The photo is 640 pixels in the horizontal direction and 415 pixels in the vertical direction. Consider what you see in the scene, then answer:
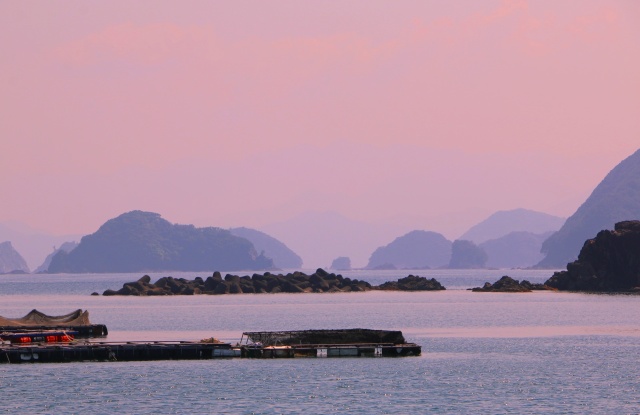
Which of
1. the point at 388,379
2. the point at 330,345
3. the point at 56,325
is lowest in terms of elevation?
the point at 388,379

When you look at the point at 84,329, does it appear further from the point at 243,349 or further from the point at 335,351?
the point at 335,351

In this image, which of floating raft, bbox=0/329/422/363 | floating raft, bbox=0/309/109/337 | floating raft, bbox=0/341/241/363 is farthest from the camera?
floating raft, bbox=0/309/109/337

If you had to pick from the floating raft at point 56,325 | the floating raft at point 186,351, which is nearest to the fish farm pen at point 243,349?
the floating raft at point 186,351

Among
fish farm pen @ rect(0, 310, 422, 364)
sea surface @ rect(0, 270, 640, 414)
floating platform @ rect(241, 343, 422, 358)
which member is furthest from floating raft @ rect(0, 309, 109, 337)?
floating platform @ rect(241, 343, 422, 358)

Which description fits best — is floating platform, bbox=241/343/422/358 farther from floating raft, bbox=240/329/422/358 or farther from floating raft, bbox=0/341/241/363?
floating raft, bbox=0/341/241/363

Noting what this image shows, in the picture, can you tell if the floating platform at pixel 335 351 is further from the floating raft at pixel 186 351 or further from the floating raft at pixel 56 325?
the floating raft at pixel 56 325

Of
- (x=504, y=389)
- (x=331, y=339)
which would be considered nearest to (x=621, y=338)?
(x=331, y=339)

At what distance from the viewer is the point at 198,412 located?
62250mm

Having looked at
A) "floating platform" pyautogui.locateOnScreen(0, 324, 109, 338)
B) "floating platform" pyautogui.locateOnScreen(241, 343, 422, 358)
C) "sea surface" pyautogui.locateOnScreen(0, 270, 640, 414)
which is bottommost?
"sea surface" pyautogui.locateOnScreen(0, 270, 640, 414)

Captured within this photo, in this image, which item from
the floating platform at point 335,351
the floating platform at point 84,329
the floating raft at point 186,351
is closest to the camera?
the floating raft at point 186,351

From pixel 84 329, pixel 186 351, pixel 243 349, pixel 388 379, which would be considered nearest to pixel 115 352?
pixel 186 351

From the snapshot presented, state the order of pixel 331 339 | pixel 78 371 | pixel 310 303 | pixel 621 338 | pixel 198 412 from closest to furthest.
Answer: pixel 198 412 < pixel 78 371 < pixel 331 339 < pixel 621 338 < pixel 310 303

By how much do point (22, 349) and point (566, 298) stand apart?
12736 cm

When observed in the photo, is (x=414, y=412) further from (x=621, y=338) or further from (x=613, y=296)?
(x=613, y=296)
